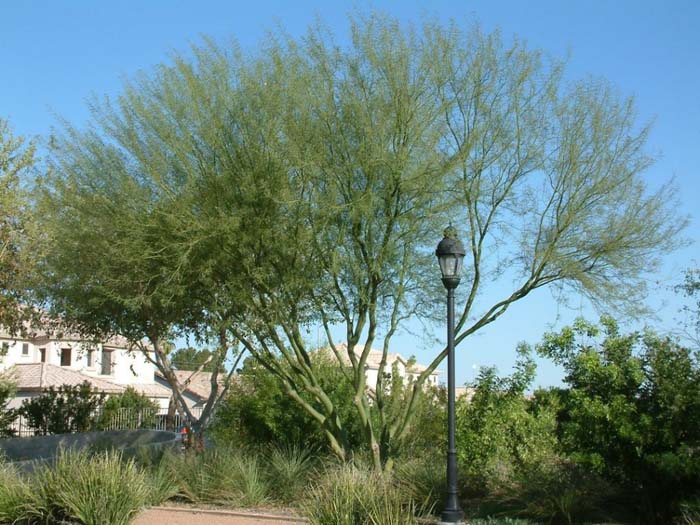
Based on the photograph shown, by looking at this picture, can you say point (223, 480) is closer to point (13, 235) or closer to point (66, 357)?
point (13, 235)

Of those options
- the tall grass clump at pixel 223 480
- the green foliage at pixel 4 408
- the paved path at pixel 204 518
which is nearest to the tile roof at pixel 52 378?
the green foliage at pixel 4 408

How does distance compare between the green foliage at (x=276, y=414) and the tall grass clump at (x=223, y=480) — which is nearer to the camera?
the tall grass clump at (x=223, y=480)

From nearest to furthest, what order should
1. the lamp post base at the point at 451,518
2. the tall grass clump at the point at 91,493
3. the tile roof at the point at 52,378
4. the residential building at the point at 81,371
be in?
the lamp post base at the point at 451,518 → the tall grass clump at the point at 91,493 → the tile roof at the point at 52,378 → the residential building at the point at 81,371

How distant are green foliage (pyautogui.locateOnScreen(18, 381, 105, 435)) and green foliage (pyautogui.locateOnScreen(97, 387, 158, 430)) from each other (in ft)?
3.85

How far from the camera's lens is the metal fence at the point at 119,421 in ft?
93.4

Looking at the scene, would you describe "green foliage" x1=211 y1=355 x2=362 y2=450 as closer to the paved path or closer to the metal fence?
the metal fence

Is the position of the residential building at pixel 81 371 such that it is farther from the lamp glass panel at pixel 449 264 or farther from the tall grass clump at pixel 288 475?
the lamp glass panel at pixel 449 264

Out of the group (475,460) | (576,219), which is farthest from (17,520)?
(576,219)

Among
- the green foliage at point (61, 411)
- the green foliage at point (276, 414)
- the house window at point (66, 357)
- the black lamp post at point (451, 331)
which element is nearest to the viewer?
the black lamp post at point (451, 331)

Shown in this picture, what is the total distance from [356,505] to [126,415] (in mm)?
23461

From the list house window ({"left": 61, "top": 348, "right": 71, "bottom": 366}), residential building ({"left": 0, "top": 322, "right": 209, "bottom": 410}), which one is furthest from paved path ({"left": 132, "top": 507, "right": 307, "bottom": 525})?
house window ({"left": 61, "top": 348, "right": 71, "bottom": 366})

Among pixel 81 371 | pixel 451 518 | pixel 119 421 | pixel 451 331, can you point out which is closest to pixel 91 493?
pixel 451 518

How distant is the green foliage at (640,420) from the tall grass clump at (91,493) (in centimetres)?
641

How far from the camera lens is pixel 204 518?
1394cm
